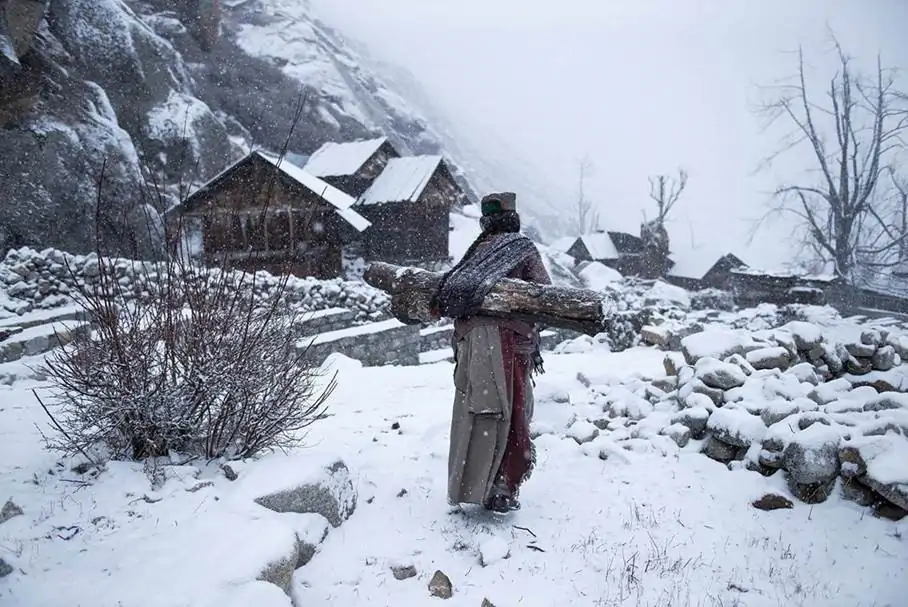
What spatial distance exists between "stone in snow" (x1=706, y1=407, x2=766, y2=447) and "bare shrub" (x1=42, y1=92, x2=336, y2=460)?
3.69 metres

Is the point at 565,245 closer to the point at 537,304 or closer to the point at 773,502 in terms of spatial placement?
the point at 773,502

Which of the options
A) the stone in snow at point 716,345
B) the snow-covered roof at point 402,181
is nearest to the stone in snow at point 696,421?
the stone in snow at point 716,345

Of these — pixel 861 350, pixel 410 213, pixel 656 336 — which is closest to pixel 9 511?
pixel 861 350

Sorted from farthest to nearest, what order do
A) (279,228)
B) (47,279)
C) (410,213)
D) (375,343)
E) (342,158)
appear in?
(342,158) < (410,213) < (279,228) < (47,279) < (375,343)

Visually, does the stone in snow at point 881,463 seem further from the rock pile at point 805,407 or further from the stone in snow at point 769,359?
the stone in snow at point 769,359

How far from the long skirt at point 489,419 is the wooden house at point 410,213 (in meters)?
18.2

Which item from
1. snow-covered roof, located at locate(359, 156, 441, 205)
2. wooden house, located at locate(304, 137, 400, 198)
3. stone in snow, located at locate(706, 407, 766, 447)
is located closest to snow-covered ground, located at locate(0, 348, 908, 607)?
stone in snow, located at locate(706, 407, 766, 447)

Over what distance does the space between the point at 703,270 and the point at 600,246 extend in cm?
800

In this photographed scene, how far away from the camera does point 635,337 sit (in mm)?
11531

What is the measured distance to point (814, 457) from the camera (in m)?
3.49

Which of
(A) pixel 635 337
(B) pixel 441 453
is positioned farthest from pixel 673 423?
(A) pixel 635 337

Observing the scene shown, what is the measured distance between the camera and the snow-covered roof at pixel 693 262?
34094 millimetres

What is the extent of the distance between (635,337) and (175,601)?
1120 centimetres

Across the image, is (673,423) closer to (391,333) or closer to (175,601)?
(175,601)
